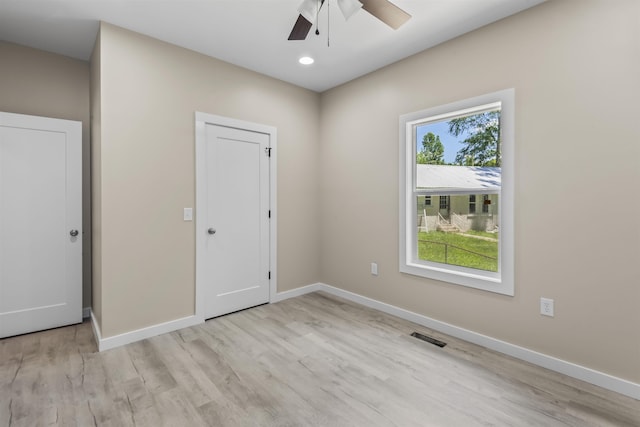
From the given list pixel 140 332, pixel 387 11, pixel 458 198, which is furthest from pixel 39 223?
pixel 458 198

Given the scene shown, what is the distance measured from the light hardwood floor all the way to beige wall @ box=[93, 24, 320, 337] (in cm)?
47

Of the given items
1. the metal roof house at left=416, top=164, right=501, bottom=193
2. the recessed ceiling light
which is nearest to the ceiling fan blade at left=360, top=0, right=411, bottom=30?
the recessed ceiling light

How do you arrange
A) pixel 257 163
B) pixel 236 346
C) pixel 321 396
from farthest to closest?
pixel 257 163 < pixel 236 346 < pixel 321 396

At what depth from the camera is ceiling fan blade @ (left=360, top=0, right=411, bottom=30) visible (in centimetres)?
192

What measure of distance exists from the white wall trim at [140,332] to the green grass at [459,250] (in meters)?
2.48

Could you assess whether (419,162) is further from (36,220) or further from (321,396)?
(36,220)

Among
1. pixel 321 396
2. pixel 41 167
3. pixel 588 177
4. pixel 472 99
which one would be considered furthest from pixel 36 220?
pixel 588 177

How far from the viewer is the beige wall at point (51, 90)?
2.91m

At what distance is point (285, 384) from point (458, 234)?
2.08m

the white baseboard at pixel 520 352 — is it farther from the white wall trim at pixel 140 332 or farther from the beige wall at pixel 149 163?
the beige wall at pixel 149 163

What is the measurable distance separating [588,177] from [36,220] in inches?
183

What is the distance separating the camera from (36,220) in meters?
2.94

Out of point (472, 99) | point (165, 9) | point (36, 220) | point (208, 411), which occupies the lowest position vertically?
point (208, 411)

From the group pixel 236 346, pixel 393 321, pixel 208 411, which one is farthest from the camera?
pixel 393 321
